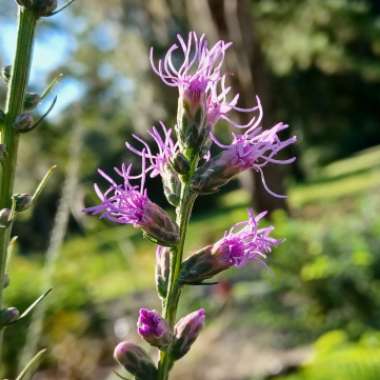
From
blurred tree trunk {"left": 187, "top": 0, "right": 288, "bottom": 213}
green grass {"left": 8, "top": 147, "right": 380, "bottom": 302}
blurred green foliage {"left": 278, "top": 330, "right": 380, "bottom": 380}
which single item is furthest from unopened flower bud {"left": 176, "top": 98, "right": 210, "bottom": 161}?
blurred tree trunk {"left": 187, "top": 0, "right": 288, "bottom": 213}

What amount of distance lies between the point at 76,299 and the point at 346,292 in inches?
153

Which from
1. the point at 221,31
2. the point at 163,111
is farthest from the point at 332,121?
the point at 221,31

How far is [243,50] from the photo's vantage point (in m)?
8.51

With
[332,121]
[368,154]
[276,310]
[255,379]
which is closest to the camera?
[255,379]

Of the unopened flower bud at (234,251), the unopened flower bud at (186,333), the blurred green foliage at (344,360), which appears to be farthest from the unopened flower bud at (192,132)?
the blurred green foliage at (344,360)

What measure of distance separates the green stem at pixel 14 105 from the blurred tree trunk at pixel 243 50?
7.63 metres

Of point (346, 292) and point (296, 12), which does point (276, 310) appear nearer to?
point (346, 292)

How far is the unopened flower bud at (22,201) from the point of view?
30.1 inches

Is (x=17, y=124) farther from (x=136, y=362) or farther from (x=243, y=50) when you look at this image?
(x=243, y=50)

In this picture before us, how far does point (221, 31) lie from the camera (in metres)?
8.55

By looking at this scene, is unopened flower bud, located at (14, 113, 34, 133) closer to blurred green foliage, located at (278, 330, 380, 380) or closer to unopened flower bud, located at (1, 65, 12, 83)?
unopened flower bud, located at (1, 65, 12, 83)

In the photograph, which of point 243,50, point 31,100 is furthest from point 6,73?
point 243,50

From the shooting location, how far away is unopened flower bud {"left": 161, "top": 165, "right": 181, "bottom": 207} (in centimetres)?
86

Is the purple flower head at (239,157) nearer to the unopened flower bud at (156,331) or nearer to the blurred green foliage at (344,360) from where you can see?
the unopened flower bud at (156,331)
